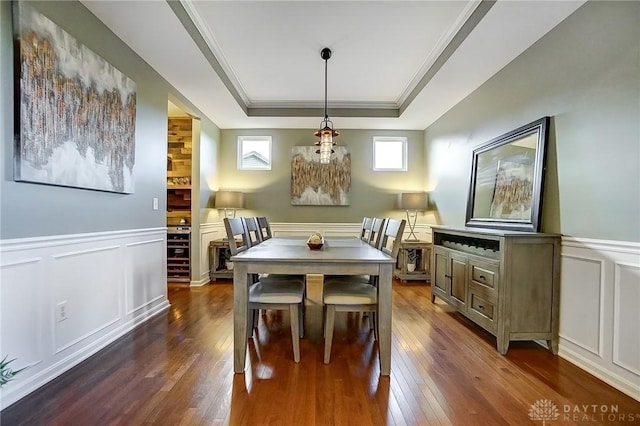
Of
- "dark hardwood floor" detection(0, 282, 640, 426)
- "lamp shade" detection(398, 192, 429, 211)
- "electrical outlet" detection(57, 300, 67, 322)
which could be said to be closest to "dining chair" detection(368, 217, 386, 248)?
"dark hardwood floor" detection(0, 282, 640, 426)

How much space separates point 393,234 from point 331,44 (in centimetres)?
194

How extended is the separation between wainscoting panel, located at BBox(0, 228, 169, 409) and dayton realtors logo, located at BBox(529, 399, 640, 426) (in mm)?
2782

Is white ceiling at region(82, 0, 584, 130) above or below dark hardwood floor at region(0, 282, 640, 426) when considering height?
above

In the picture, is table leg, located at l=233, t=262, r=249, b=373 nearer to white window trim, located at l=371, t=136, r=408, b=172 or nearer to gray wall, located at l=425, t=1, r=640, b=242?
gray wall, located at l=425, t=1, r=640, b=242

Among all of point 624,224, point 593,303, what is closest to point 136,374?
point 593,303

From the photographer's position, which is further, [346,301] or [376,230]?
[376,230]

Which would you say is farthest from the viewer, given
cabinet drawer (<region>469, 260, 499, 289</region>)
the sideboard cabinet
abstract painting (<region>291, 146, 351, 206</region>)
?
Answer: abstract painting (<region>291, 146, 351, 206</region>)

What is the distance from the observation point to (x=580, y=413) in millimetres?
1623

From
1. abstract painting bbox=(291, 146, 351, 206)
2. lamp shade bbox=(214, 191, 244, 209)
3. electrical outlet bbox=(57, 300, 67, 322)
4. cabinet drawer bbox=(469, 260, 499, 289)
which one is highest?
abstract painting bbox=(291, 146, 351, 206)

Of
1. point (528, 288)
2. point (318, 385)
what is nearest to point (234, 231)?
point (318, 385)

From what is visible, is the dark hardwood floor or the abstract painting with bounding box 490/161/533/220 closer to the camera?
the dark hardwood floor

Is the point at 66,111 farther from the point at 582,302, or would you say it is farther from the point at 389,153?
the point at 389,153

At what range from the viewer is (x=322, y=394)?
5.76ft

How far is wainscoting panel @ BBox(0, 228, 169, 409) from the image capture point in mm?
1679
